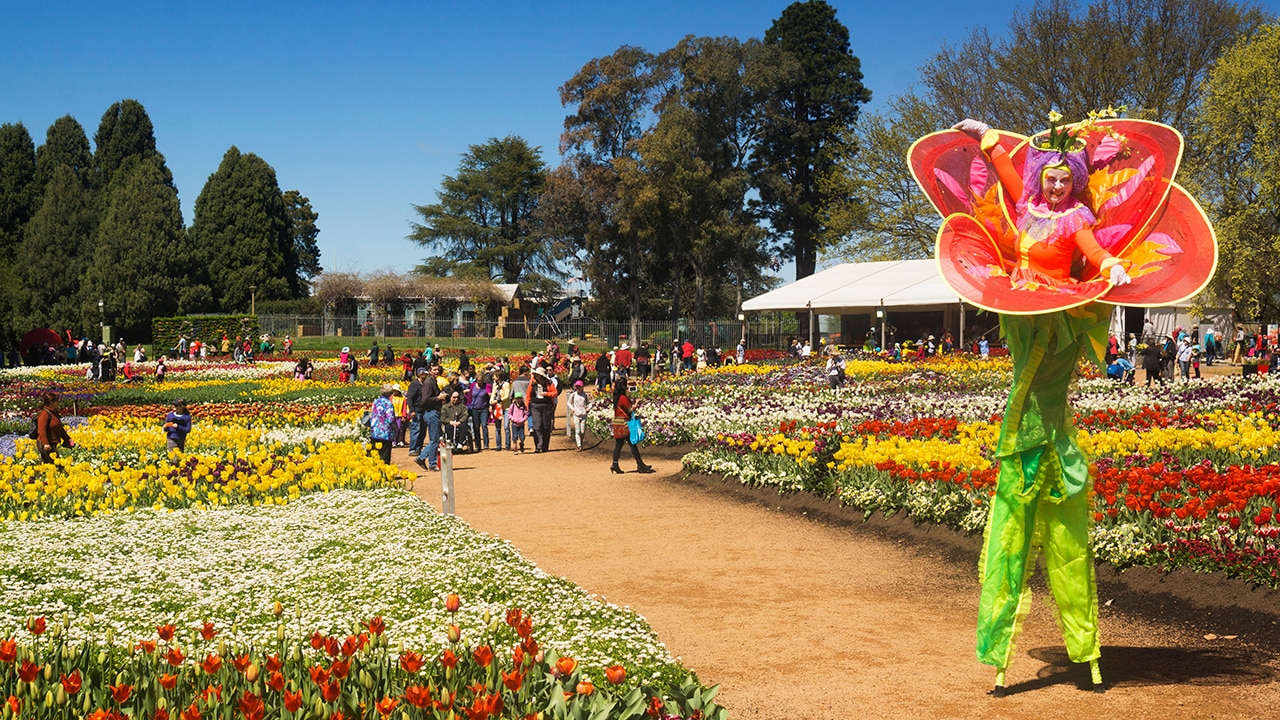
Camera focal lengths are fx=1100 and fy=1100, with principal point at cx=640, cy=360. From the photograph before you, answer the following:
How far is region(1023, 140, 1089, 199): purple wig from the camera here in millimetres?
5988

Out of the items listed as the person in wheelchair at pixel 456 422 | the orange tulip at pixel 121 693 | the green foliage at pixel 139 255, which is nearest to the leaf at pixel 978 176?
the orange tulip at pixel 121 693

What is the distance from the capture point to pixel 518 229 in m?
82.6

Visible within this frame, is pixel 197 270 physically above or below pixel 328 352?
above

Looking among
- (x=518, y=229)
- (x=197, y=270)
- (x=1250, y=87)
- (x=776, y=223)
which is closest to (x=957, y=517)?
(x=1250, y=87)

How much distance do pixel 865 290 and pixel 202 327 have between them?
111ft

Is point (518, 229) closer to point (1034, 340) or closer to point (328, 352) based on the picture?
point (328, 352)

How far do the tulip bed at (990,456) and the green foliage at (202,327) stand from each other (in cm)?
3532

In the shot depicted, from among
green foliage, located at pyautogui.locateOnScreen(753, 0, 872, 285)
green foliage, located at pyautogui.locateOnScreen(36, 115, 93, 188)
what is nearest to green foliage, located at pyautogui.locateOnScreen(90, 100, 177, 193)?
green foliage, located at pyautogui.locateOnScreen(36, 115, 93, 188)

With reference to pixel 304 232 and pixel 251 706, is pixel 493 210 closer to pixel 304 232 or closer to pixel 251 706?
pixel 304 232

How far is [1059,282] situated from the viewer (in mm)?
5801

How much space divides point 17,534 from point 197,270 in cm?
5585

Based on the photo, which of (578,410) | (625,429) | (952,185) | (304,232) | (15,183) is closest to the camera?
(952,185)

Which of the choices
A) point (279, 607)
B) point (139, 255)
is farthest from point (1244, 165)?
point (139, 255)

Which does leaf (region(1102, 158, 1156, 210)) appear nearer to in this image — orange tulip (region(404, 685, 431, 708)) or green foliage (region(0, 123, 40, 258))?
orange tulip (region(404, 685, 431, 708))
